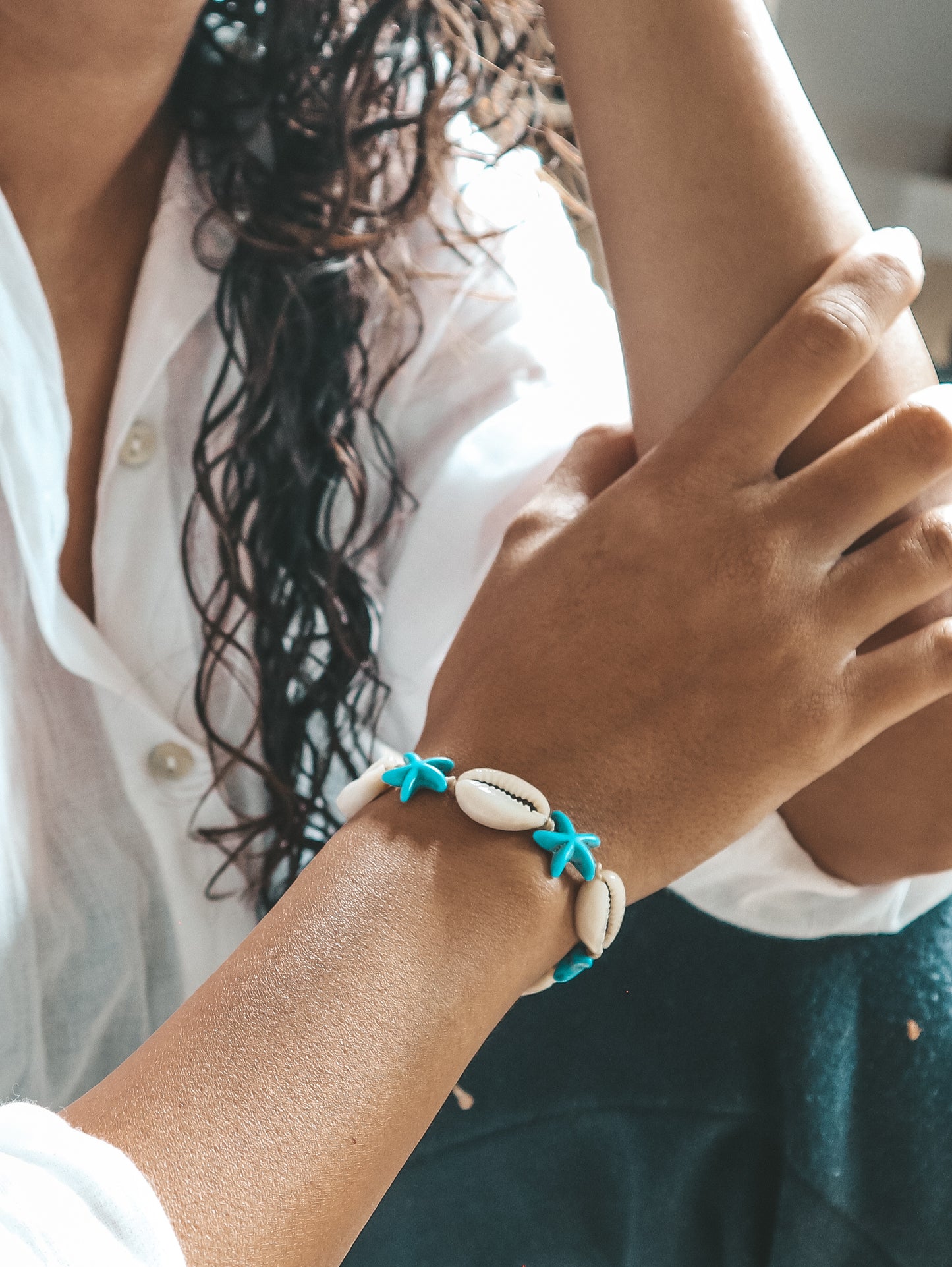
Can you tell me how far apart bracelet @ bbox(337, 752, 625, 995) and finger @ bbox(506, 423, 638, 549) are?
0.47 feet

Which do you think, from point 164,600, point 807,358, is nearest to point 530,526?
point 807,358

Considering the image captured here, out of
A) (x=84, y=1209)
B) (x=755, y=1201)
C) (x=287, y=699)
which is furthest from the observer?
(x=287, y=699)

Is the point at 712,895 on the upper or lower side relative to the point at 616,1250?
upper

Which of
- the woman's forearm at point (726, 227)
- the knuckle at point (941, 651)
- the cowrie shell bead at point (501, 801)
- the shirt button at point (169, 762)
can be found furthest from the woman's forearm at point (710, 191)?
the shirt button at point (169, 762)

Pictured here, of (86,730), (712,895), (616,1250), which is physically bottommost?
(616,1250)

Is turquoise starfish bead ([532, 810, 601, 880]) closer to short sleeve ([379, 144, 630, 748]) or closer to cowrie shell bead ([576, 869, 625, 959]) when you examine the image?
cowrie shell bead ([576, 869, 625, 959])

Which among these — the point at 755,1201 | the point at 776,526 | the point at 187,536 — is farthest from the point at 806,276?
the point at 755,1201

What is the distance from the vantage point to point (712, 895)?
2.10 feet

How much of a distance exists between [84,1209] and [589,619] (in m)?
0.31

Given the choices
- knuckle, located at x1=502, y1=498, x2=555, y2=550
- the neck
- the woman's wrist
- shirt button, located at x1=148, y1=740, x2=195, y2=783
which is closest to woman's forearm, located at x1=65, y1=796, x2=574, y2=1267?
the woman's wrist

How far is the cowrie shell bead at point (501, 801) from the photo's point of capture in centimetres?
46

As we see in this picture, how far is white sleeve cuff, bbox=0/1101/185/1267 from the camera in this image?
0.34m

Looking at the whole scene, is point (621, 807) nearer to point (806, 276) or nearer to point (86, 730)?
point (806, 276)

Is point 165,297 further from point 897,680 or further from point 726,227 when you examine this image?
→ point 897,680
